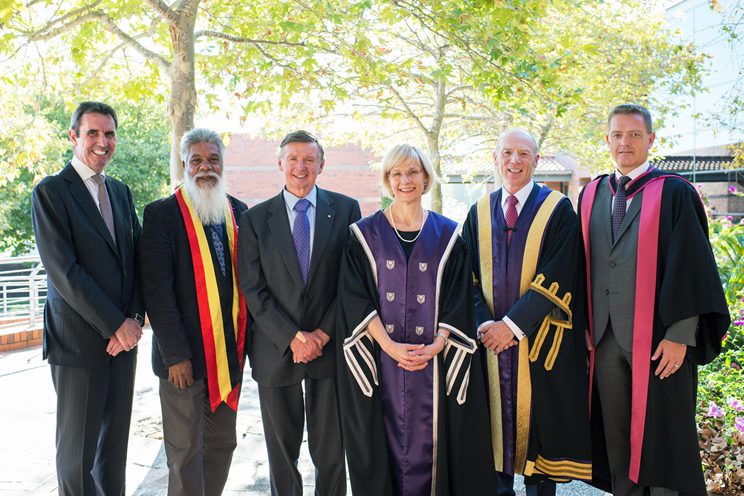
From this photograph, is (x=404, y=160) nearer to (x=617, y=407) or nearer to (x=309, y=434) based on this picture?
(x=309, y=434)

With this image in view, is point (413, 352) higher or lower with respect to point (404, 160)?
lower

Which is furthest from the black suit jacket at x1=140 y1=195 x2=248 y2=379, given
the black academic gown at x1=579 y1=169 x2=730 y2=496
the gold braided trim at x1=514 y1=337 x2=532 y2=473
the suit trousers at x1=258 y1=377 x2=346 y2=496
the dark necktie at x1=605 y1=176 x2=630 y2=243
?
the black academic gown at x1=579 y1=169 x2=730 y2=496

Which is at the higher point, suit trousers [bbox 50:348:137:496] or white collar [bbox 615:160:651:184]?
white collar [bbox 615:160:651:184]

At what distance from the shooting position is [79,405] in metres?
2.93

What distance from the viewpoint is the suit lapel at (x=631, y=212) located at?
3.13 metres

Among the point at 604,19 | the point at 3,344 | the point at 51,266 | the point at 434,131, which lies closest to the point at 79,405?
the point at 51,266

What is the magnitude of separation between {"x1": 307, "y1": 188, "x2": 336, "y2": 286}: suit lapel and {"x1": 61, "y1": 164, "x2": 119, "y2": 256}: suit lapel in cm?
104

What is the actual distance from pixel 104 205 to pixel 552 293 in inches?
96.1

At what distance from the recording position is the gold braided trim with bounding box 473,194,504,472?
3272 mm

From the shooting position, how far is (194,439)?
311 cm

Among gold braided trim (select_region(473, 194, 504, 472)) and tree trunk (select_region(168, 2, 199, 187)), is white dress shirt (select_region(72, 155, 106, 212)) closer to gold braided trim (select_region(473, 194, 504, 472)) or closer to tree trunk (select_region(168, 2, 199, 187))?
tree trunk (select_region(168, 2, 199, 187))

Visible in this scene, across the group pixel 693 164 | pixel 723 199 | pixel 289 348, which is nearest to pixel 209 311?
pixel 289 348

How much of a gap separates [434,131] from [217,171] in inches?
303

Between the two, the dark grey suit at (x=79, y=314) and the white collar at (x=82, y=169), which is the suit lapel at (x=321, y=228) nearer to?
the dark grey suit at (x=79, y=314)
